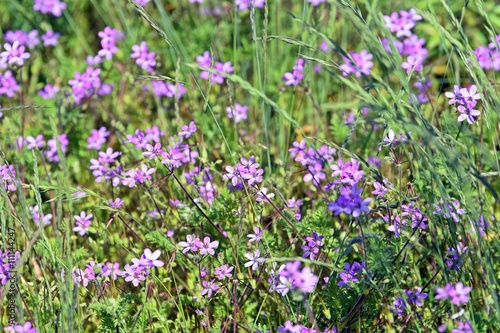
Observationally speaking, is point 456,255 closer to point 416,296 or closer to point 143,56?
point 416,296

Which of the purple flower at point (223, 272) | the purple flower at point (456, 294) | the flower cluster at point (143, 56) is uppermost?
the flower cluster at point (143, 56)

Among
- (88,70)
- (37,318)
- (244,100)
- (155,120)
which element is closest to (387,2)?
(244,100)

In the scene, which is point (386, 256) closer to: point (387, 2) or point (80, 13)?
point (387, 2)

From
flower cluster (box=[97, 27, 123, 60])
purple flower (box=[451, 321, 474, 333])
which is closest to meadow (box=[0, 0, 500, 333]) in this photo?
purple flower (box=[451, 321, 474, 333])

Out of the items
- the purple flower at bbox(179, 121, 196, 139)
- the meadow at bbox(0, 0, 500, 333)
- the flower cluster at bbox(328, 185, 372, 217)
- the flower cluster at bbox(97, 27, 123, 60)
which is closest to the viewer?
the flower cluster at bbox(328, 185, 372, 217)

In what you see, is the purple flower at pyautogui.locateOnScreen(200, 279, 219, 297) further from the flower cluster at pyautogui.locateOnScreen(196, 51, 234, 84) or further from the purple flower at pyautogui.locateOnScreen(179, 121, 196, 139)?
the flower cluster at pyautogui.locateOnScreen(196, 51, 234, 84)

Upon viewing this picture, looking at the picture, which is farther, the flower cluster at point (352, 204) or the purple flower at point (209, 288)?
the purple flower at point (209, 288)

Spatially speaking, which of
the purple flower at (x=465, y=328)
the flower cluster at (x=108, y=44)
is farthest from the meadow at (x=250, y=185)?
the flower cluster at (x=108, y=44)

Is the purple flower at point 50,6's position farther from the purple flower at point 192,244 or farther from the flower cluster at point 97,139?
the purple flower at point 192,244

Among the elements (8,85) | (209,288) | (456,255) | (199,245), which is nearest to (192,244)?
(199,245)
